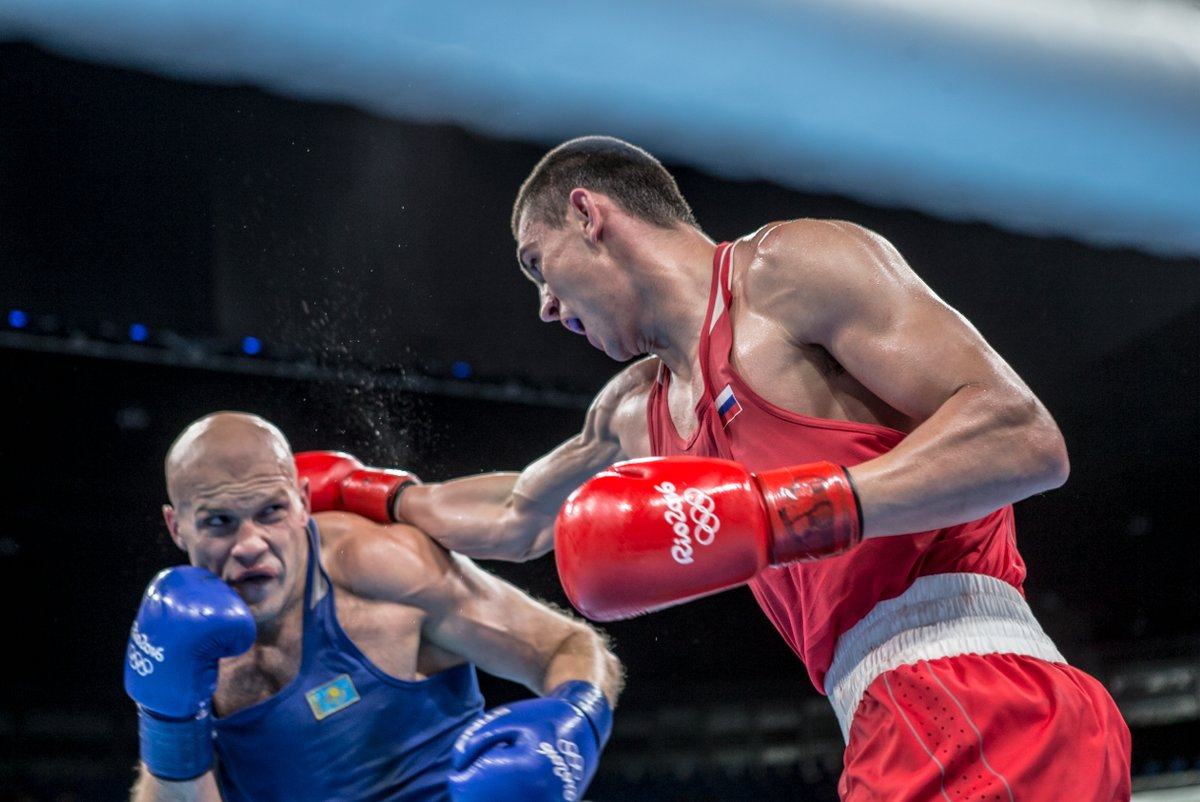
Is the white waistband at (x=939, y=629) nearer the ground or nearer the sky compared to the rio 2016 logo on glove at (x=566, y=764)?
nearer the sky

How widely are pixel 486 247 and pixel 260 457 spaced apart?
2.86m

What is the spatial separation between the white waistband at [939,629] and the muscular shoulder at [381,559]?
135 cm

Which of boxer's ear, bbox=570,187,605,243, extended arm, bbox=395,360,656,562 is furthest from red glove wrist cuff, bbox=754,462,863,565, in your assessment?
extended arm, bbox=395,360,656,562

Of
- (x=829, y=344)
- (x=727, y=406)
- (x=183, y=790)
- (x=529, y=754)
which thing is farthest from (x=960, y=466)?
(x=183, y=790)

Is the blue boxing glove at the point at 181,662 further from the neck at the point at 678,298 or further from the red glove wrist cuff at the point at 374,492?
the neck at the point at 678,298

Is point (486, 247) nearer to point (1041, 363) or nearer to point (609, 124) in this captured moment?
point (609, 124)

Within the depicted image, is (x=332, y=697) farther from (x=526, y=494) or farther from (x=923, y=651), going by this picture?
(x=923, y=651)

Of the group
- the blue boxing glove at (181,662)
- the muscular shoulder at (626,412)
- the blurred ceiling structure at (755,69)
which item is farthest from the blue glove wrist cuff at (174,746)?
the blurred ceiling structure at (755,69)

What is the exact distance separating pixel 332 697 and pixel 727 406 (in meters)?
1.37

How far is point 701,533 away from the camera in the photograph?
53.9 inches

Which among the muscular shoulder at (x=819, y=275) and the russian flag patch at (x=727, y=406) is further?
the russian flag patch at (x=727, y=406)

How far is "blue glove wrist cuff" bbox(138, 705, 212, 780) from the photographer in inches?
92.4

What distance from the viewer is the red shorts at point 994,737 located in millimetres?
1465

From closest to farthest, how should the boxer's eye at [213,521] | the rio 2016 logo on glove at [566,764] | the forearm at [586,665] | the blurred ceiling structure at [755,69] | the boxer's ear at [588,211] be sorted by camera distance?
the boxer's ear at [588,211], the rio 2016 logo on glove at [566,764], the boxer's eye at [213,521], the forearm at [586,665], the blurred ceiling structure at [755,69]
